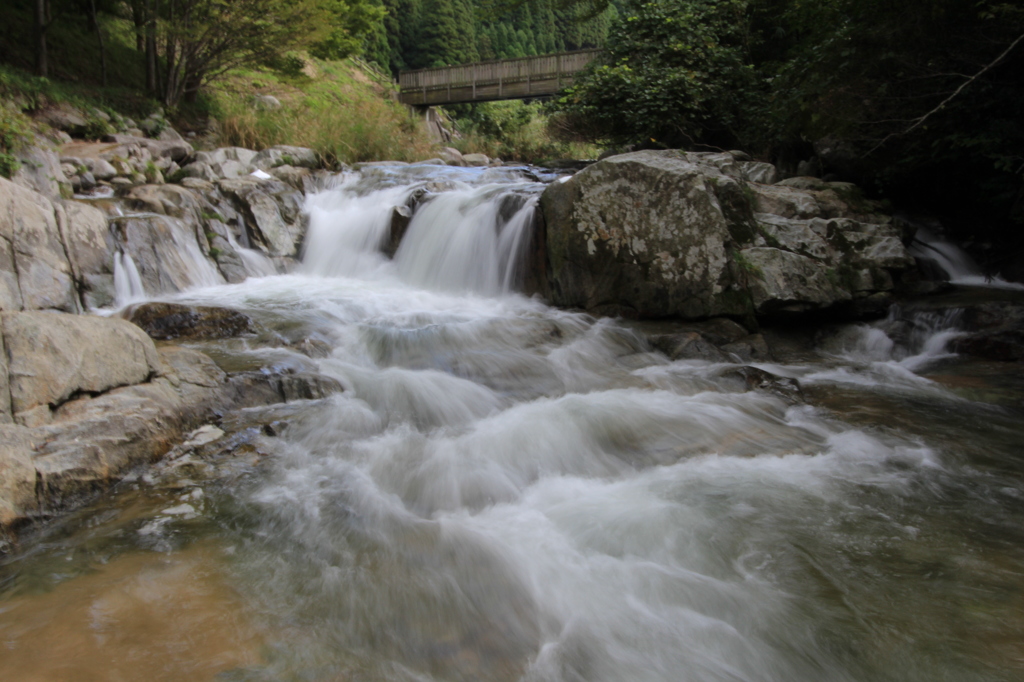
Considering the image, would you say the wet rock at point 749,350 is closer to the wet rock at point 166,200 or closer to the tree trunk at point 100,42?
the wet rock at point 166,200

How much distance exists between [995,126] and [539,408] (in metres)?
6.05

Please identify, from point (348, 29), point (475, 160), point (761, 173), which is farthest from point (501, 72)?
point (761, 173)

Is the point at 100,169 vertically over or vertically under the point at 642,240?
over

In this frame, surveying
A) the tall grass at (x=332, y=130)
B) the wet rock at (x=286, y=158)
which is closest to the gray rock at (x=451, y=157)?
the tall grass at (x=332, y=130)

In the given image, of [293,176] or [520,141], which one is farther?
[520,141]

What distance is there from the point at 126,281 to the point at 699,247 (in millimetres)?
6540

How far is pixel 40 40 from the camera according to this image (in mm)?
11453

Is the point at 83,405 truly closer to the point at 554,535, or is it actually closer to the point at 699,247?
the point at 554,535

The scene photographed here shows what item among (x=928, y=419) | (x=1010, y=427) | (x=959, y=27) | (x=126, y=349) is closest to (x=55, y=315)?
(x=126, y=349)

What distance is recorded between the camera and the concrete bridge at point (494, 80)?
64.7 ft

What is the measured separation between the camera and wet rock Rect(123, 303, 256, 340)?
5.49 metres

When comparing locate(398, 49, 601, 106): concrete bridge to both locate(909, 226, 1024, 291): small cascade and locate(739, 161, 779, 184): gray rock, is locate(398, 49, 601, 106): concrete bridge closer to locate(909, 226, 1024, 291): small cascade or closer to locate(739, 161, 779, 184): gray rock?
locate(739, 161, 779, 184): gray rock

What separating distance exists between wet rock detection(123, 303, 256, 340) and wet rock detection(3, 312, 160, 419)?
4.31ft

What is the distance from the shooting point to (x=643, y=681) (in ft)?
7.57
